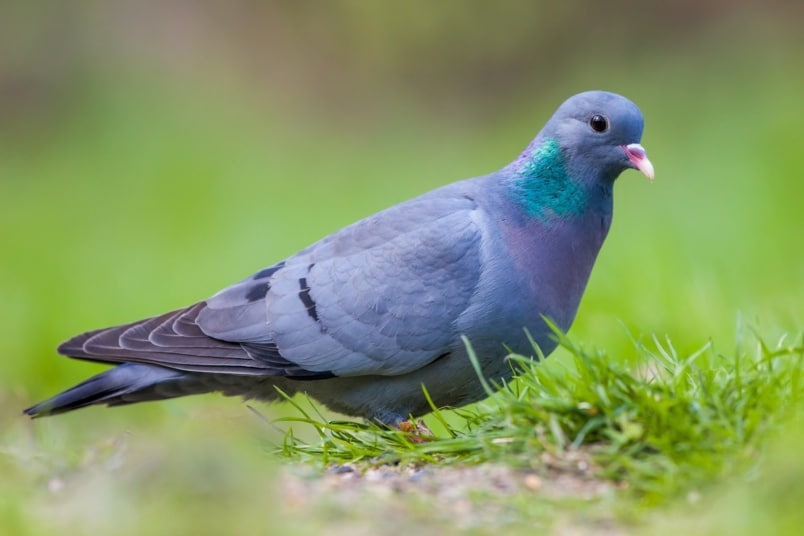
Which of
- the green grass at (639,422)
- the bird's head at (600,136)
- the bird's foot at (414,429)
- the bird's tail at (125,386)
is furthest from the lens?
the bird's tail at (125,386)

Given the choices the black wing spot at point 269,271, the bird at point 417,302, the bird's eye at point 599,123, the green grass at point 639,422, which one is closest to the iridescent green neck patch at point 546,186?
the bird at point 417,302

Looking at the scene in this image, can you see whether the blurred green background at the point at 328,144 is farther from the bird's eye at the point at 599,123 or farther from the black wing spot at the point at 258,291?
the bird's eye at the point at 599,123

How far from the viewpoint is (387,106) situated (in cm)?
1448

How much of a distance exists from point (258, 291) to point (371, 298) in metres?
0.61

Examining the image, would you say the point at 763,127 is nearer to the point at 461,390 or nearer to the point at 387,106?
the point at 387,106

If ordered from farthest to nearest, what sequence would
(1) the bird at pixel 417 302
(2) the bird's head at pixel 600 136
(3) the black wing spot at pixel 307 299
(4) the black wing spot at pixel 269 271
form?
(4) the black wing spot at pixel 269 271 < (3) the black wing spot at pixel 307 299 < (2) the bird's head at pixel 600 136 < (1) the bird at pixel 417 302

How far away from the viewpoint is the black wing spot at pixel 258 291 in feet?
16.4

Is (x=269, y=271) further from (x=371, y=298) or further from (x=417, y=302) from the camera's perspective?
(x=417, y=302)

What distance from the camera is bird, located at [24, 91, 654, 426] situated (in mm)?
4547

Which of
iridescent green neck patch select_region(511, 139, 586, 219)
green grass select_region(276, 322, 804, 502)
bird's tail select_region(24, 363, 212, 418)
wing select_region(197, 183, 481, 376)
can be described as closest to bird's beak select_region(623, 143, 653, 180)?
iridescent green neck patch select_region(511, 139, 586, 219)

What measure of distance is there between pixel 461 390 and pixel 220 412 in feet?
3.52

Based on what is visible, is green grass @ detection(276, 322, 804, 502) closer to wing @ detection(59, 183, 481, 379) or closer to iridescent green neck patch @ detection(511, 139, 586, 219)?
wing @ detection(59, 183, 481, 379)

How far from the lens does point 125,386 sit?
16.5 feet

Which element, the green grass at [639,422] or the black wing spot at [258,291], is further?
the black wing spot at [258,291]
